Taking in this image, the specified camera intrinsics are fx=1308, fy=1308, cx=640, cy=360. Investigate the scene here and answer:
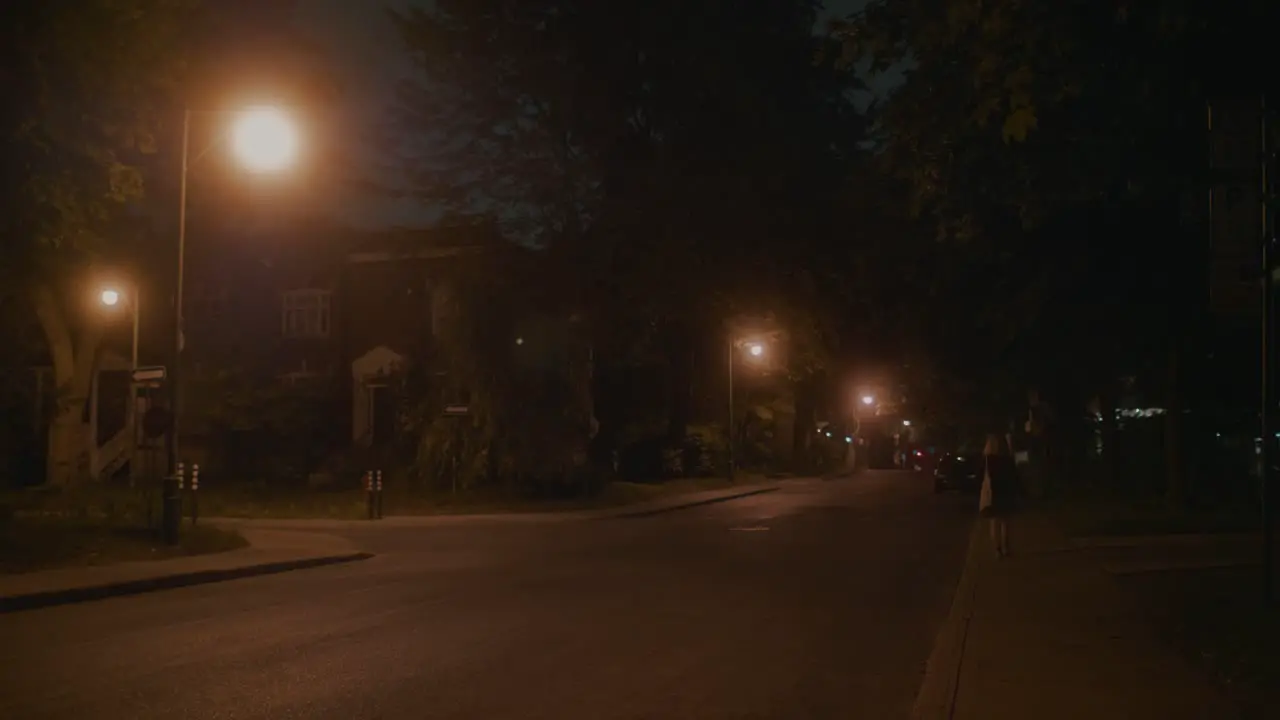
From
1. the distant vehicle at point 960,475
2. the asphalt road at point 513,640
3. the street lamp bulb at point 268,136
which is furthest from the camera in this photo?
the distant vehicle at point 960,475

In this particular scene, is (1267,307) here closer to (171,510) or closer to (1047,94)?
(1047,94)

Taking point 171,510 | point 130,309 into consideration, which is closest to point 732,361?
point 130,309

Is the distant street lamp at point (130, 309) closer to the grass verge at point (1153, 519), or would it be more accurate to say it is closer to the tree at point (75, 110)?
the tree at point (75, 110)

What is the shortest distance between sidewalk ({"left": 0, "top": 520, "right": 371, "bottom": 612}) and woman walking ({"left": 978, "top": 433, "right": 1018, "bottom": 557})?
1012 centimetres

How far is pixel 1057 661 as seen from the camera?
35.1ft

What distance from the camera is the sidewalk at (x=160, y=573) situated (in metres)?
15.6

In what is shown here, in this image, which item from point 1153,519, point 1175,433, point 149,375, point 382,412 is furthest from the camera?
point 382,412

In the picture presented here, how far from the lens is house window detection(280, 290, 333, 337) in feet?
168

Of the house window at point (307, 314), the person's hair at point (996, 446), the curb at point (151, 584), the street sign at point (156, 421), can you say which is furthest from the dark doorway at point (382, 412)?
the person's hair at point (996, 446)

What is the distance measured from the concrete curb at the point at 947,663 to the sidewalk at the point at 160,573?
996 cm

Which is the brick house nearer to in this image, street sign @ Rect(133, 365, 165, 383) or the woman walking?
street sign @ Rect(133, 365, 165, 383)

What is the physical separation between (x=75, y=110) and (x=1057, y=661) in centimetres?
1878

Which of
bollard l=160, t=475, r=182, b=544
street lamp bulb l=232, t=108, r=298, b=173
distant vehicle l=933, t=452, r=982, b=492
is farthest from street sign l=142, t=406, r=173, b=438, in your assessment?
distant vehicle l=933, t=452, r=982, b=492

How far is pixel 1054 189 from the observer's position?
44.2 feet
